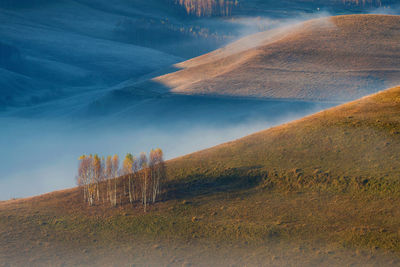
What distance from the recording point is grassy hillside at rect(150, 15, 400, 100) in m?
122

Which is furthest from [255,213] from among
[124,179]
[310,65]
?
[310,65]

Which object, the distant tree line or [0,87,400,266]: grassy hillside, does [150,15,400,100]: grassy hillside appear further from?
the distant tree line

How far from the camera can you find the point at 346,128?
5334cm

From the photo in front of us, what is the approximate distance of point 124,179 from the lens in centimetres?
5031

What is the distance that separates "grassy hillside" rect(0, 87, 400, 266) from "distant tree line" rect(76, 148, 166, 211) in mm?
1391

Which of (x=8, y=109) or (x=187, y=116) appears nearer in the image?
(x=187, y=116)

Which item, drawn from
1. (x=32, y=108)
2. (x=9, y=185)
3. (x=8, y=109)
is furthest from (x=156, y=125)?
(x=8, y=109)

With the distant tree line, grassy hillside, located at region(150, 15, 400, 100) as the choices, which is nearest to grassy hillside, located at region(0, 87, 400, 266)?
the distant tree line

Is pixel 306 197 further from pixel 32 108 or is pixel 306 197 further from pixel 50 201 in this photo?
pixel 32 108

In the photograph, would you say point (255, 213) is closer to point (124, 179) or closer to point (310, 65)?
point (124, 179)

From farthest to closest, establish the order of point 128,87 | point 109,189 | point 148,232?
point 128,87 < point 109,189 < point 148,232

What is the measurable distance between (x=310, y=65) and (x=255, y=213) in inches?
3879

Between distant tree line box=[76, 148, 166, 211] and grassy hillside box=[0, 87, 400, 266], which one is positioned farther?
distant tree line box=[76, 148, 166, 211]

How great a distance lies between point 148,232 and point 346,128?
1104 inches
